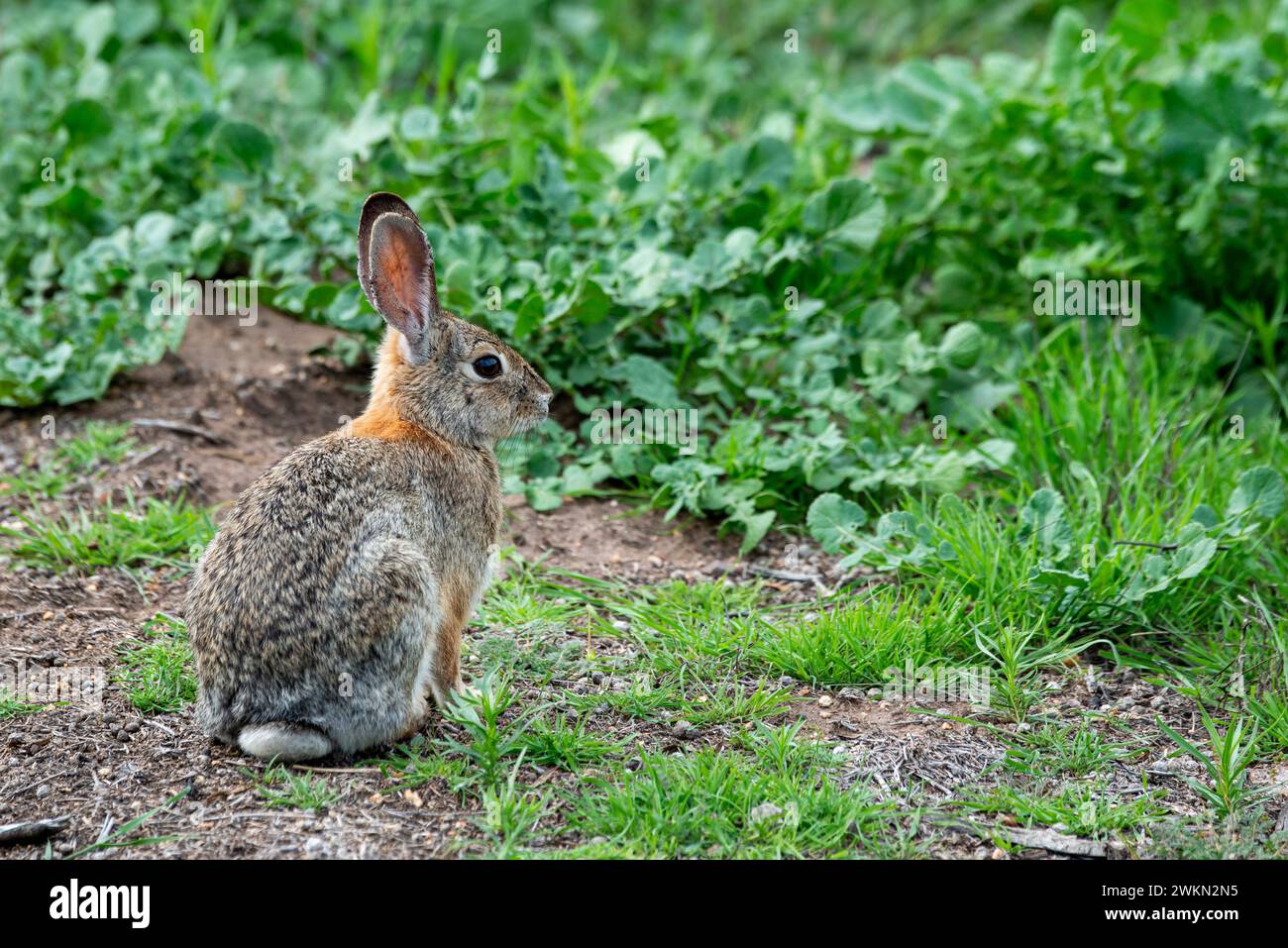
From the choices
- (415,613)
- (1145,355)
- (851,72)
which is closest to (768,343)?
(1145,355)

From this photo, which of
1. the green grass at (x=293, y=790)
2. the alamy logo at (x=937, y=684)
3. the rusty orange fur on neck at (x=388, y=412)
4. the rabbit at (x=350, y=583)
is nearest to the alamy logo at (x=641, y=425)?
the rusty orange fur on neck at (x=388, y=412)

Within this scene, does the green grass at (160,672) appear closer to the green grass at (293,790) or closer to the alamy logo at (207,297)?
the green grass at (293,790)

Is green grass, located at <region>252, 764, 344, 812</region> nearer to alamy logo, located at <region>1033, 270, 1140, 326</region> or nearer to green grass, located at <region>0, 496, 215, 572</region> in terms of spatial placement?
green grass, located at <region>0, 496, 215, 572</region>

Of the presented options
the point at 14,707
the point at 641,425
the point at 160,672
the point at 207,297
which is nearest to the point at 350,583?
the point at 160,672

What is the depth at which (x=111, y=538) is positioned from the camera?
6383 mm

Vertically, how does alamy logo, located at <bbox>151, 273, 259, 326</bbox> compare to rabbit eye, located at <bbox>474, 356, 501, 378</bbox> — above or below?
above

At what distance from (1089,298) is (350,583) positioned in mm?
4705

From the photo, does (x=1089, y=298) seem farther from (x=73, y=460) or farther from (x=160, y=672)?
(x=73, y=460)

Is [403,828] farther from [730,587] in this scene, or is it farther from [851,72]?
[851,72]

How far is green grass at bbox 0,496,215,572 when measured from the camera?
20.6 ft

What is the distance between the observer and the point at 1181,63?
8625 millimetres
